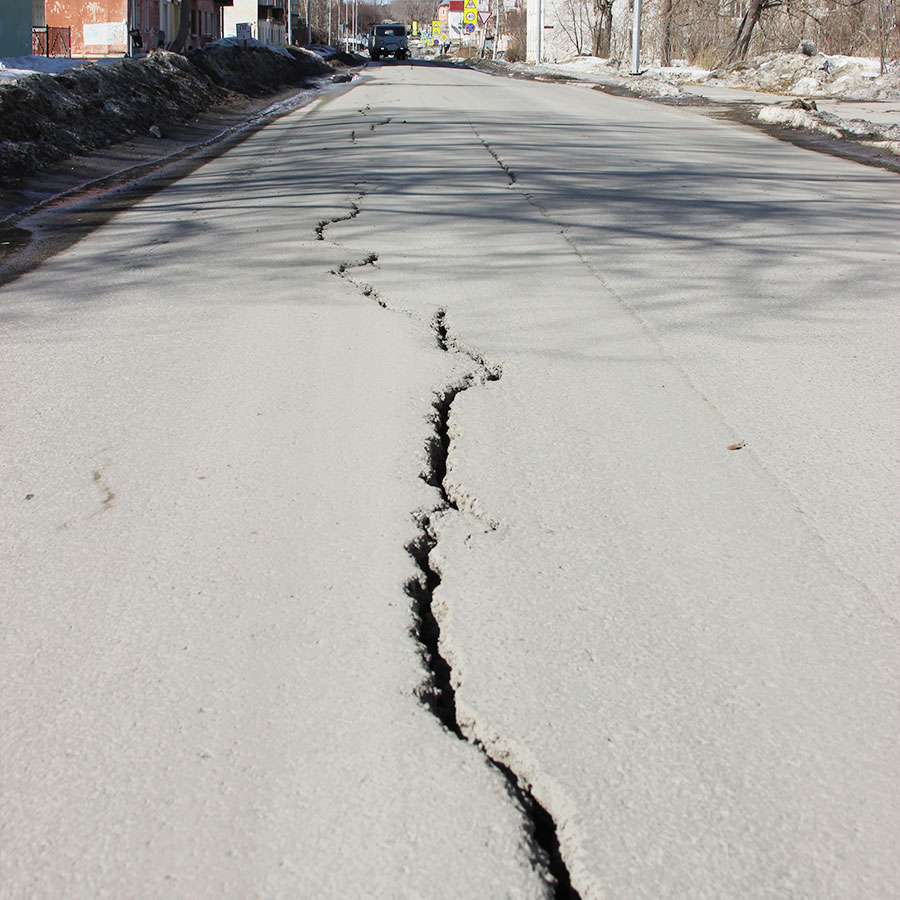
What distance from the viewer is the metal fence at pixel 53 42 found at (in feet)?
95.0

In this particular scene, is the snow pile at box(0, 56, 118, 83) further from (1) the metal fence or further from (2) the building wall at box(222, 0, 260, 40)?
(2) the building wall at box(222, 0, 260, 40)

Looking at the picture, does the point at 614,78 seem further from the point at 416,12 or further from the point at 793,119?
the point at 416,12

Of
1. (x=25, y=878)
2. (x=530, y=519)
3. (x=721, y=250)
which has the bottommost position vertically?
(x=25, y=878)

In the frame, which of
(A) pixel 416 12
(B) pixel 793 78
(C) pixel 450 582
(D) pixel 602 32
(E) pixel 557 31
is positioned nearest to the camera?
(C) pixel 450 582

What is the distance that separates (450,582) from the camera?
277 centimetres

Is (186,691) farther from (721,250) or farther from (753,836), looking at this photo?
(721,250)

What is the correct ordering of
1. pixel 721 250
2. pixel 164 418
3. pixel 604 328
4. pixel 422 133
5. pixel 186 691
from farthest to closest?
pixel 422 133
pixel 721 250
pixel 604 328
pixel 164 418
pixel 186 691

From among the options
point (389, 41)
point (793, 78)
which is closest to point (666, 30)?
point (389, 41)

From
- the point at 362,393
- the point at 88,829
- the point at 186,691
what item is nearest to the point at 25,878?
the point at 88,829

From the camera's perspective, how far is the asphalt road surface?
1.89 metres

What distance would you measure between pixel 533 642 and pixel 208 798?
891mm

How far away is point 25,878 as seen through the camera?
1805 millimetres

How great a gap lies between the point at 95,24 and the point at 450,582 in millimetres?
40183

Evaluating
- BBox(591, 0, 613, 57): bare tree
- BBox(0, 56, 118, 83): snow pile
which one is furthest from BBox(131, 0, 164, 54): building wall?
BBox(591, 0, 613, 57): bare tree
